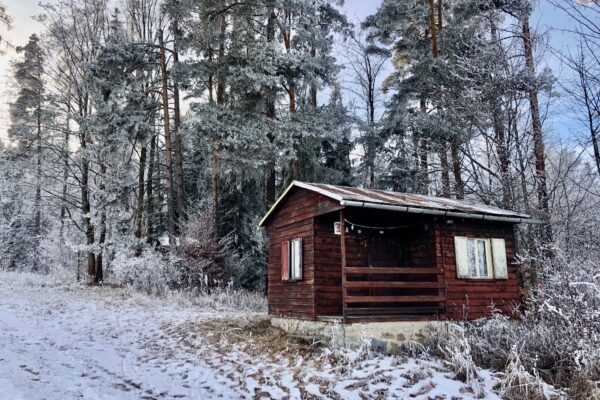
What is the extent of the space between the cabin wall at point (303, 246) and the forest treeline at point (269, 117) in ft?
15.9

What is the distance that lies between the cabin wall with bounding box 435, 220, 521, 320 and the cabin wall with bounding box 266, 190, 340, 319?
3.15 meters

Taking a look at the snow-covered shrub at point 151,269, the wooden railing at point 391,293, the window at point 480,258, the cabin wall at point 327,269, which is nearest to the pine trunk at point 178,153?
the snow-covered shrub at point 151,269

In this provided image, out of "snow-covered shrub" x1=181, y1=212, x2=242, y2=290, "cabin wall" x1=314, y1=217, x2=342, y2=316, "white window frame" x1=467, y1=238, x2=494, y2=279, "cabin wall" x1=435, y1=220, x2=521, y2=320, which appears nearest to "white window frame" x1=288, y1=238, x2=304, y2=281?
"cabin wall" x1=314, y1=217, x2=342, y2=316

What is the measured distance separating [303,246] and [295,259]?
499 mm

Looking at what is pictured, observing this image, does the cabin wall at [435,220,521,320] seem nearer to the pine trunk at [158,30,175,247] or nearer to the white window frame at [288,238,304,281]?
the white window frame at [288,238,304,281]

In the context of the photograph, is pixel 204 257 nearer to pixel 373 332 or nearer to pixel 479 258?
pixel 373 332

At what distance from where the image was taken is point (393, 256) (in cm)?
1220

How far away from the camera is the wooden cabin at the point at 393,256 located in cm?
1039

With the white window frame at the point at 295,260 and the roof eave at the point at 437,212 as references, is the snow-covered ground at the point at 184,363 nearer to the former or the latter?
the white window frame at the point at 295,260

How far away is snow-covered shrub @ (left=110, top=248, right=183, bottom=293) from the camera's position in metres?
17.8

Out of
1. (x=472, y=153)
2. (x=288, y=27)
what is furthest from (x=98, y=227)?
(x=472, y=153)

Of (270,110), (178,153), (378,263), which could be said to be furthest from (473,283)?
(178,153)

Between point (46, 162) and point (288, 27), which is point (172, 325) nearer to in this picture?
point (288, 27)

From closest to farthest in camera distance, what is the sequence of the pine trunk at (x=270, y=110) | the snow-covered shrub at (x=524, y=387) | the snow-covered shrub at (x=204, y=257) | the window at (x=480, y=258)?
the snow-covered shrub at (x=524, y=387) < the window at (x=480, y=258) < the snow-covered shrub at (x=204, y=257) < the pine trunk at (x=270, y=110)
